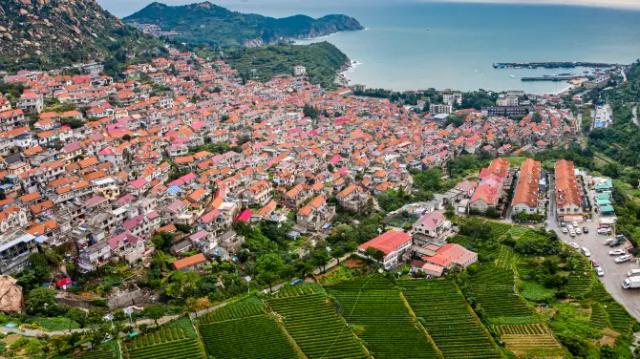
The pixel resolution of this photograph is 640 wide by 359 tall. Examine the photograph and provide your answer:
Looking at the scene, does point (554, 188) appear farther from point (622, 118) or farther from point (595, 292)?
point (622, 118)

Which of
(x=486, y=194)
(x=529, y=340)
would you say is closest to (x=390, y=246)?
(x=529, y=340)

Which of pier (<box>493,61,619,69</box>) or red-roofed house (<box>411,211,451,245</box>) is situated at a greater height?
pier (<box>493,61,619,69</box>)

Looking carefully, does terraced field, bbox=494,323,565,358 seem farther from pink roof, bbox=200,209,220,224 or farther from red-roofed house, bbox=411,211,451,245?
pink roof, bbox=200,209,220,224

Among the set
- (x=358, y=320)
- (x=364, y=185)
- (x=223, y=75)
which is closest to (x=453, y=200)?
(x=364, y=185)

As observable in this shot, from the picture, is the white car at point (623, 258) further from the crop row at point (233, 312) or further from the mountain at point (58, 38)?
the mountain at point (58, 38)

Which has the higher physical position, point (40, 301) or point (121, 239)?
point (121, 239)

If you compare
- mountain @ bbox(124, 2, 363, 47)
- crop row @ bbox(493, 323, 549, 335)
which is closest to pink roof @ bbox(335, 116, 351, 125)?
crop row @ bbox(493, 323, 549, 335)

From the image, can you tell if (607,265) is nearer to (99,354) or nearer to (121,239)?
(99,354)

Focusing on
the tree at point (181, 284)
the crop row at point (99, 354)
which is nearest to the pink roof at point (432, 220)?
the tree at point (181, 284)
